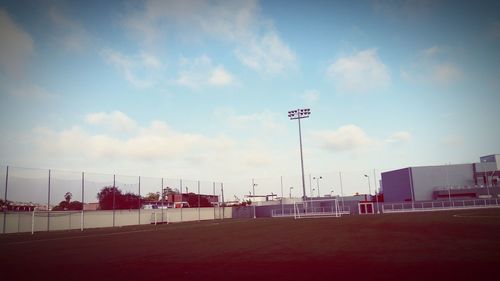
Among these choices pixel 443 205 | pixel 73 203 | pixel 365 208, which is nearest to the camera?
pixel 73 203

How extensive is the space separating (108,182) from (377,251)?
109ft

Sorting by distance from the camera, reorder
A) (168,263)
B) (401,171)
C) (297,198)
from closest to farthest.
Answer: (168,263), (401,171), (297,198)

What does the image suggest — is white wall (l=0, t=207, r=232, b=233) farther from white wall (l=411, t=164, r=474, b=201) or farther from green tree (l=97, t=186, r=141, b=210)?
white wall (l=411, t=164, r=474, b=201)

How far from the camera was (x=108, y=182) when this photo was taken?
37.4m

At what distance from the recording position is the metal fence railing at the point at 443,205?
50888 millimetres

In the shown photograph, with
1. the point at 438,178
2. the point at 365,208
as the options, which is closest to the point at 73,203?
the point at 365,208

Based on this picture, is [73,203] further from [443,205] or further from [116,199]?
[443,205]

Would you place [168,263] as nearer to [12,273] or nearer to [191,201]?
[12,273]

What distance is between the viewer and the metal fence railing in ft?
167

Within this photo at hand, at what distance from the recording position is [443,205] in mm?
52375

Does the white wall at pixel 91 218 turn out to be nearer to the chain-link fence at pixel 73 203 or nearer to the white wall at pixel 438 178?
the chain-link fence at pixel 73 203

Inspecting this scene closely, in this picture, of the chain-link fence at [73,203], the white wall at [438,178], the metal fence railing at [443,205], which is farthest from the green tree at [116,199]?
the white wall at [438,178]

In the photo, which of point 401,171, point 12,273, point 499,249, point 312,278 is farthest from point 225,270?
point 401,171

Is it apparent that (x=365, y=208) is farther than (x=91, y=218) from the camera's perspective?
→ Yes
